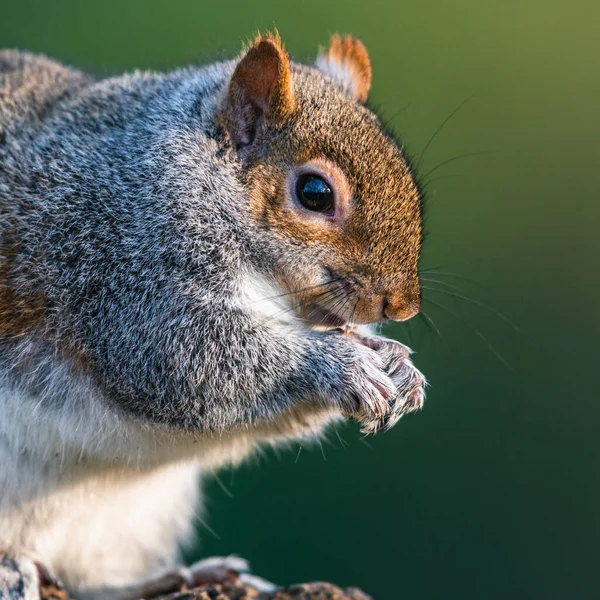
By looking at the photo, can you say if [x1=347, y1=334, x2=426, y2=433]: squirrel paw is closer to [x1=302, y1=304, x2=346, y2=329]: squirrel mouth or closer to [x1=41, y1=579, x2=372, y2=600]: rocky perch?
[x1=302, y1=304, x2=346, y2=329]: squirrel mouth

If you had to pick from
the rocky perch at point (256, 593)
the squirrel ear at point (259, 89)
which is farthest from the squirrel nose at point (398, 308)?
the rocky perch at point (256, 593)

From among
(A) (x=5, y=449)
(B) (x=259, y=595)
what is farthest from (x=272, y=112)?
(B) (x=259, y=595)

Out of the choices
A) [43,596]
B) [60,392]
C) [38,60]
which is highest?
[38,60]

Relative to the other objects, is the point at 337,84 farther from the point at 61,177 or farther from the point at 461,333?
the point at 461,333

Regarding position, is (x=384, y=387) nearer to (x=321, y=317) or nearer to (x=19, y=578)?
(x=321, y=317)

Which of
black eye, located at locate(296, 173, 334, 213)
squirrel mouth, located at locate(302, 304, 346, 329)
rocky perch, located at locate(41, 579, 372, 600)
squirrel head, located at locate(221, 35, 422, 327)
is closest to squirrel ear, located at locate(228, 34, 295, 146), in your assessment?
squirrel head, located at locate(221, 35, 422, 327)

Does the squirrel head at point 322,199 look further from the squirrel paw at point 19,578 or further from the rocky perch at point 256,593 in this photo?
the squirrel paw at point 19,578
